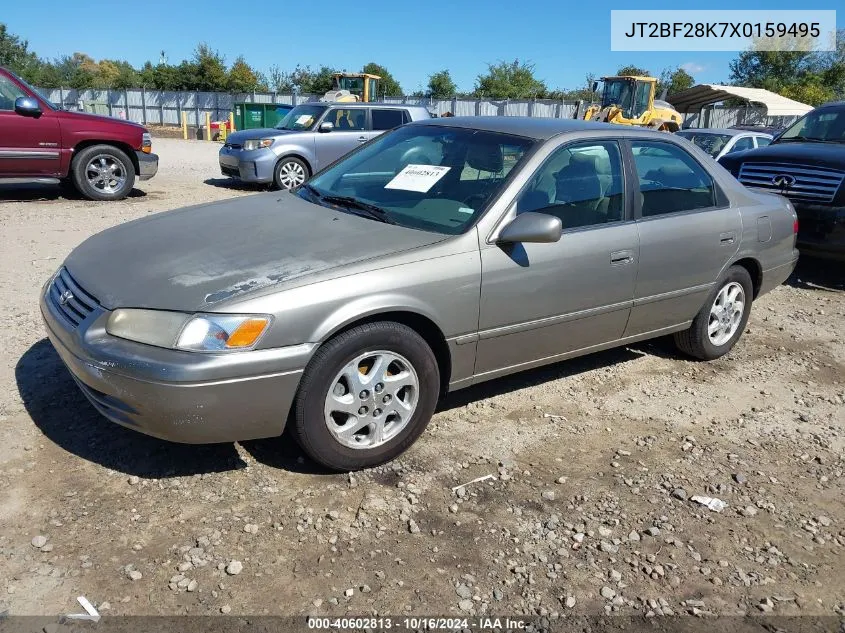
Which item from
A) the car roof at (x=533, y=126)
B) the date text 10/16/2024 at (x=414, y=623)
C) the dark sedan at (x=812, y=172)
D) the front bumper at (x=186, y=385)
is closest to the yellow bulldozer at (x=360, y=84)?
the dark sedan at (x=812, y=172)

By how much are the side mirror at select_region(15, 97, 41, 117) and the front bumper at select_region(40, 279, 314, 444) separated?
305 inches

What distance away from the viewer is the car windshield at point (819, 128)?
820cm

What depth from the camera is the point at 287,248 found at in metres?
3.29

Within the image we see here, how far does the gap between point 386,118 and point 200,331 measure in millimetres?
11125

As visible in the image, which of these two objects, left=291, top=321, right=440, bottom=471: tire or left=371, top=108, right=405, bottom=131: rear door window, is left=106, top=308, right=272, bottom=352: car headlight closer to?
left=291, top=321, right=440, bottom=471: tire

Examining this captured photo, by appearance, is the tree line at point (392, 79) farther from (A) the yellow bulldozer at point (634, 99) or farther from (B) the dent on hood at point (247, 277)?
(B) the dent on hood at point (247, 277)

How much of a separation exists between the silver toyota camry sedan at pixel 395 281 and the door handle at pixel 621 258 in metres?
0.01

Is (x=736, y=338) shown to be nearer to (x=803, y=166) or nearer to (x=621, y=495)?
(x=621, y=495)

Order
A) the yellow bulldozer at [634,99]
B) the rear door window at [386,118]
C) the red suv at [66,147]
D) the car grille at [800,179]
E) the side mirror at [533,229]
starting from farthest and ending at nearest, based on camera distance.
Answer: the yellow bulldozer at [634,99]
the rear door window at [386,118]
the red suv at [66,147]
the car grille at [800,179]
the side mirror at [533,229]

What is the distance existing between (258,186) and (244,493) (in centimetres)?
1157

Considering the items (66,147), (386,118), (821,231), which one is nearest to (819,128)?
(821,231)

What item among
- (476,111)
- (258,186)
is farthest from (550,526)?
(476,111)

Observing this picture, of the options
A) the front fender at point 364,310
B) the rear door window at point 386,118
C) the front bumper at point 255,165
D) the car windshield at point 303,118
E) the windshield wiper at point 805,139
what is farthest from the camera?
the rear door window at point 386,118

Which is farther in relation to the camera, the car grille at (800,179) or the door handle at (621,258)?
the car grille at (800,179)
